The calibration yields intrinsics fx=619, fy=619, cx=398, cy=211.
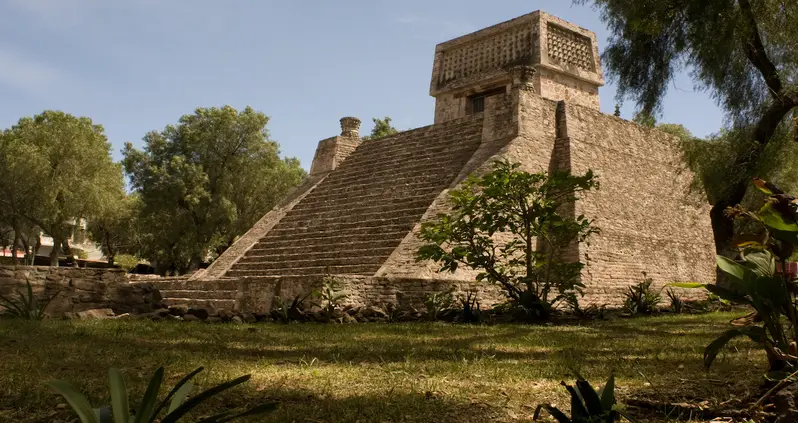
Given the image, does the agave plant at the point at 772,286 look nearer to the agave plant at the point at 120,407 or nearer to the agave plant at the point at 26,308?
the agave plant at the point at 120,407

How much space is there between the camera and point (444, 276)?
1091 centimetres

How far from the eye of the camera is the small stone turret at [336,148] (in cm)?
1827

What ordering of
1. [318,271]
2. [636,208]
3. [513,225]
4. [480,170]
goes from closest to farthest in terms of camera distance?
[513,225] < [318,271] < [480,170] < [636,208]

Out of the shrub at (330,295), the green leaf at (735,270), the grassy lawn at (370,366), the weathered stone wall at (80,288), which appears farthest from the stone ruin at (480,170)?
the green leaf at (735,270)

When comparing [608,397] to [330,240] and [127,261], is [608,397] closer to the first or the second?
[330,240]

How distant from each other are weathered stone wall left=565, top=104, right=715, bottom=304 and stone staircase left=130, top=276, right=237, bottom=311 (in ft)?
23.1

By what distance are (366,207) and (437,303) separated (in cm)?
586

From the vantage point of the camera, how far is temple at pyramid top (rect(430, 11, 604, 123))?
18547 millimetres

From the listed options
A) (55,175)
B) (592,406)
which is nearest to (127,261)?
(55,175)

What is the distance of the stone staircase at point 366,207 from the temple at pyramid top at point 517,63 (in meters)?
3.02

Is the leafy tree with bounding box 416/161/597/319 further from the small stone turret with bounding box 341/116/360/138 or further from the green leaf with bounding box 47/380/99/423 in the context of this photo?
the small stone turret with bounding box 341/116/360/138

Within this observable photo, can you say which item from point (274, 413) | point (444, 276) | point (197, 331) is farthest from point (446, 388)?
point (444, 276)

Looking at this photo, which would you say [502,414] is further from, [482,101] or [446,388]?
[482,101]

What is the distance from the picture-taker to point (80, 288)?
27.5 ft
